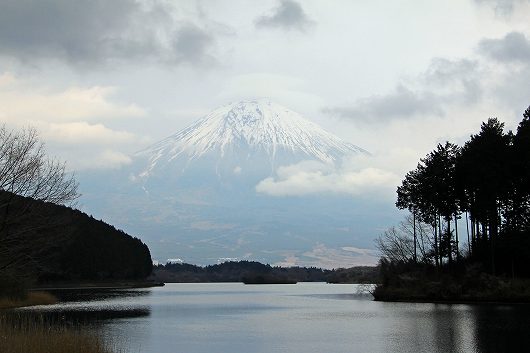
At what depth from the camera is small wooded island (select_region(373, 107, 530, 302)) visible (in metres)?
60.0

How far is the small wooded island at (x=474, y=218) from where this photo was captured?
6000 cm

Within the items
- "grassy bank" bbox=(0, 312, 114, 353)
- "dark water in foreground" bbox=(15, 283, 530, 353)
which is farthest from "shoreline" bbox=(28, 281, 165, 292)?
"grassy bank" bbox=(0, 312, 114, 353)

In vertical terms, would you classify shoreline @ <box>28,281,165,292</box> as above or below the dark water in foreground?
above

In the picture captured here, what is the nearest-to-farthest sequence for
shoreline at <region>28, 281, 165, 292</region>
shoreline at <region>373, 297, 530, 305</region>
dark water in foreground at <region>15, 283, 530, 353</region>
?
dark water in foreground at <region>15, 283, 530, 353</region> → shoreline at <region>373, 297, 530, 305</region> → shoreline at <region>28, 281, 165, 292</region>

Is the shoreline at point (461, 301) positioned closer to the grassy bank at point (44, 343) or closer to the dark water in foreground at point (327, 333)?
the dark water in foreground at point (327, 333)

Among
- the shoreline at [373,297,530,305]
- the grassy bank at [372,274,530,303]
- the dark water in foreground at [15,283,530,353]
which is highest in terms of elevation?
the grassy bank at [372,274,530,303]

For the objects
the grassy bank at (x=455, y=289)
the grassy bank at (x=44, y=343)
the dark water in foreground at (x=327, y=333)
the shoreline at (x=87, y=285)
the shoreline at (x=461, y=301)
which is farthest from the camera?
the shoreline at (x=87, y=285)

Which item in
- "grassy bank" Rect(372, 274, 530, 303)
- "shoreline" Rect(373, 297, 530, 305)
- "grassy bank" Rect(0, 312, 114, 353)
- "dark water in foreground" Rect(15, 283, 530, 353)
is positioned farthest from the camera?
"grassy bank" Rect(372, 274, 530, 303)

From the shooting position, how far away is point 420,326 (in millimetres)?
35781

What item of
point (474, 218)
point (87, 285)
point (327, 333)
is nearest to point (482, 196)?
point (474, 218)

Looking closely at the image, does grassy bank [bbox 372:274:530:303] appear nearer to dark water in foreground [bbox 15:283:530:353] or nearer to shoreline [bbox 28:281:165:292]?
dark water in foreground [bbox 15:283:530:353]

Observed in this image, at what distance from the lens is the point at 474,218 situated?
222 ft

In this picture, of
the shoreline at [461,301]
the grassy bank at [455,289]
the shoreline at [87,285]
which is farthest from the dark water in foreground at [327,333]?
the shoreline at [87,285]

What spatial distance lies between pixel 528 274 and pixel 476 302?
18.9ft
